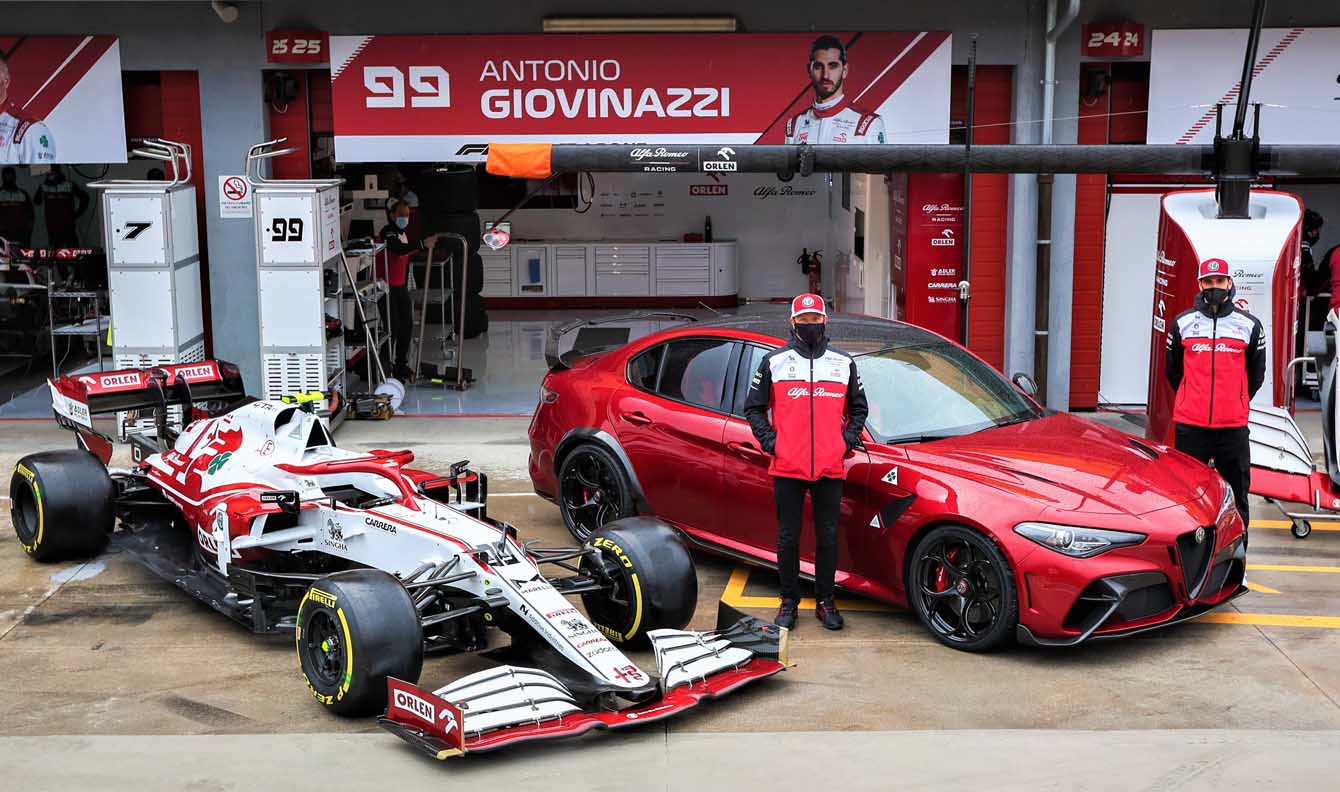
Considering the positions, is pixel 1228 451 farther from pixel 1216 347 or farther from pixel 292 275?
pixel 292 275

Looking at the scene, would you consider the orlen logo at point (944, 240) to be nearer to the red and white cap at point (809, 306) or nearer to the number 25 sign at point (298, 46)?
the number 25 sign at point (298, 46)

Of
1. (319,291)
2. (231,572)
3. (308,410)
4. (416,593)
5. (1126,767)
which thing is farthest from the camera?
(319,291)

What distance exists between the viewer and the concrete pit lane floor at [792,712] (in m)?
5.69

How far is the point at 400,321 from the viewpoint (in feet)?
47.8

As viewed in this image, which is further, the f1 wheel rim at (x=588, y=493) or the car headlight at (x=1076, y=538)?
the f1 wheel rim at (x=588, y=493)

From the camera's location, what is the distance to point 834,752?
590cm

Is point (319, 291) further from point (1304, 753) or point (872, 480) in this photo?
point (1304, 753)

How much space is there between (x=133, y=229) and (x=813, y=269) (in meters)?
9.55

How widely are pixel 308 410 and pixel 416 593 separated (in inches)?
64.1

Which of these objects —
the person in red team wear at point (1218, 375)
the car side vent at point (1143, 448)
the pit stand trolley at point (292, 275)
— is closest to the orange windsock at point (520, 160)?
the pit stand trolley at point (292, 275)

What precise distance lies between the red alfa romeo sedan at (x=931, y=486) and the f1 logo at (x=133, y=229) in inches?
181

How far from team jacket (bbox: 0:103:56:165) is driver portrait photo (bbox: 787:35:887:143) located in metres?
6.16

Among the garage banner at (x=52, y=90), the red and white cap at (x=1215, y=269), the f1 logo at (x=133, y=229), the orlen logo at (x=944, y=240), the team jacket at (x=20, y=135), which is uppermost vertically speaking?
the garage banner at (x=52, y=90)

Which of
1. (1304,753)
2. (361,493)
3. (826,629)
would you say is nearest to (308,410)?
(361,493)
